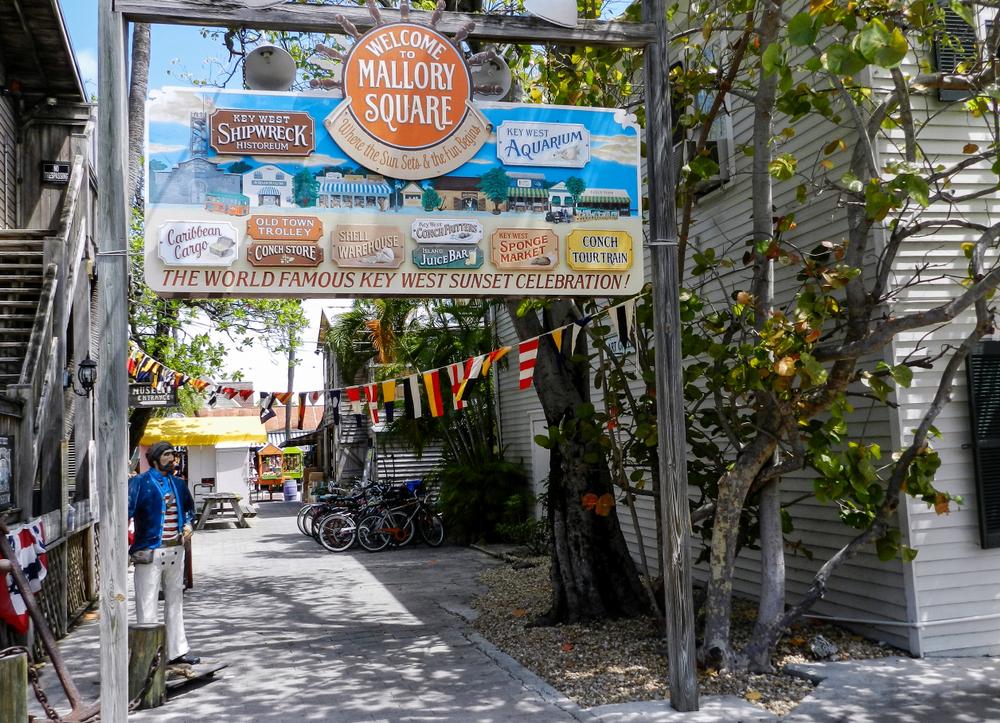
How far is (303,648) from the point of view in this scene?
28.4ft

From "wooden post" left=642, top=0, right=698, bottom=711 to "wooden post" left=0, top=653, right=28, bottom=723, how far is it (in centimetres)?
394

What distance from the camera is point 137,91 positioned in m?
13.2

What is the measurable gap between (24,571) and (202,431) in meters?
15.3

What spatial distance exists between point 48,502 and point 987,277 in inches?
351

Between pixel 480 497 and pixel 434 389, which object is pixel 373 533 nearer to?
pixel 480 497

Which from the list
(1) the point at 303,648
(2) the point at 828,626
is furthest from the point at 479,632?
(2) the point at 828,626

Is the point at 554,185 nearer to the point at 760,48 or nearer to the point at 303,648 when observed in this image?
the point at 760,48

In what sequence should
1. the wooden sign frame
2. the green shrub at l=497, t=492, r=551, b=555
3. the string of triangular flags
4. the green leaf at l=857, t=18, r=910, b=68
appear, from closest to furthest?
the green leaf at l=857, t=18, r=910, b=68, the wooden sign frame, the string of triangular flags, the green shrub at l=497, t=492, r=551, b=555

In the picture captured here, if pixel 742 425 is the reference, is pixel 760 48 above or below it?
above

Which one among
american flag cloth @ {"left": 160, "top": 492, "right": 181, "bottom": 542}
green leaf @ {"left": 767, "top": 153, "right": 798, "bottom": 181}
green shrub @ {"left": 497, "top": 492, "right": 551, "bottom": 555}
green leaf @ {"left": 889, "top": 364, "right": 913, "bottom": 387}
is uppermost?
green leaf @ {"left": 767, "top": 153, "right": 798, "bottom": 181}

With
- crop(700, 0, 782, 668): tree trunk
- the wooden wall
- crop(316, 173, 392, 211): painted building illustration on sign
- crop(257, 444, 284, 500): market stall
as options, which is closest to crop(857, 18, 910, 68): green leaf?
crop(700, 0, 782, 668): tree trunk

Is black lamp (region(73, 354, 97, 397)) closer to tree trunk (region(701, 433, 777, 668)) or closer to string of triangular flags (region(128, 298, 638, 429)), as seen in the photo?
string of triangular flags (region(128, 298, 638, 429))

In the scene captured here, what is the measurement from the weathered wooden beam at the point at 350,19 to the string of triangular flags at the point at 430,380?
195 cm

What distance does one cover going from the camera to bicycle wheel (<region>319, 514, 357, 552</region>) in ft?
55.6
